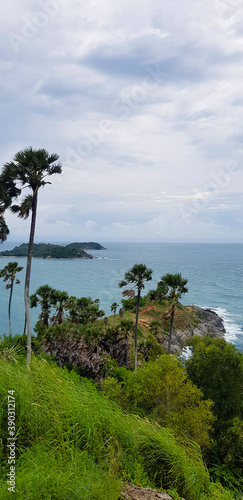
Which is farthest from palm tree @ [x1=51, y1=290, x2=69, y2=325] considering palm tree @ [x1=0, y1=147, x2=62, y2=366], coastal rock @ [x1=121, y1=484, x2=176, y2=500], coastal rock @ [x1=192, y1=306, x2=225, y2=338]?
coastal rock @ [x1=192, y1=306, x2=225, y2=338]

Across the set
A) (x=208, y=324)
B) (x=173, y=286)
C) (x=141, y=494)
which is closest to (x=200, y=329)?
(x=208, y=324)

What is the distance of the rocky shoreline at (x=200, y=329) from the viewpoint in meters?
53.2

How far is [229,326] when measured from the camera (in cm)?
6744

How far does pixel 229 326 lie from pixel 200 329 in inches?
323

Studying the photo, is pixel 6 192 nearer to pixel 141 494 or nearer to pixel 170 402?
pixel 170 402

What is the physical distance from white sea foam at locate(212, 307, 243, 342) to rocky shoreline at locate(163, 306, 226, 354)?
1.08 metres

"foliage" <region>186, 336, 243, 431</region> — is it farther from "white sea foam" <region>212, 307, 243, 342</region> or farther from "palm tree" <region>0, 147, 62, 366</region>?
"white sea foam" <region>212, 307, 243, 342</region>

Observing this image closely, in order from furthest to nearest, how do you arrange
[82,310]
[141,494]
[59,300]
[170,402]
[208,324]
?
[208,324] → [82,310] → [59,300] → [170,402] → [141,494]

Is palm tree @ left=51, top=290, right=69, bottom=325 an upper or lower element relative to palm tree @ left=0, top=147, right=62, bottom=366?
lower

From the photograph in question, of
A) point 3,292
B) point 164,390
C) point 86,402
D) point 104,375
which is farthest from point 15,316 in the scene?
point 86,402

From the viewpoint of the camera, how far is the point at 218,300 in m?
97.4

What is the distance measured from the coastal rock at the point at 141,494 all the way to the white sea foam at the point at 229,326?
56718mm

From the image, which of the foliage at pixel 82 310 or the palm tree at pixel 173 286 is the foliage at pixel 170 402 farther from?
the foliage at pixel 82 310

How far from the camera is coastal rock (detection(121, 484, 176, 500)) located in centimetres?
443
